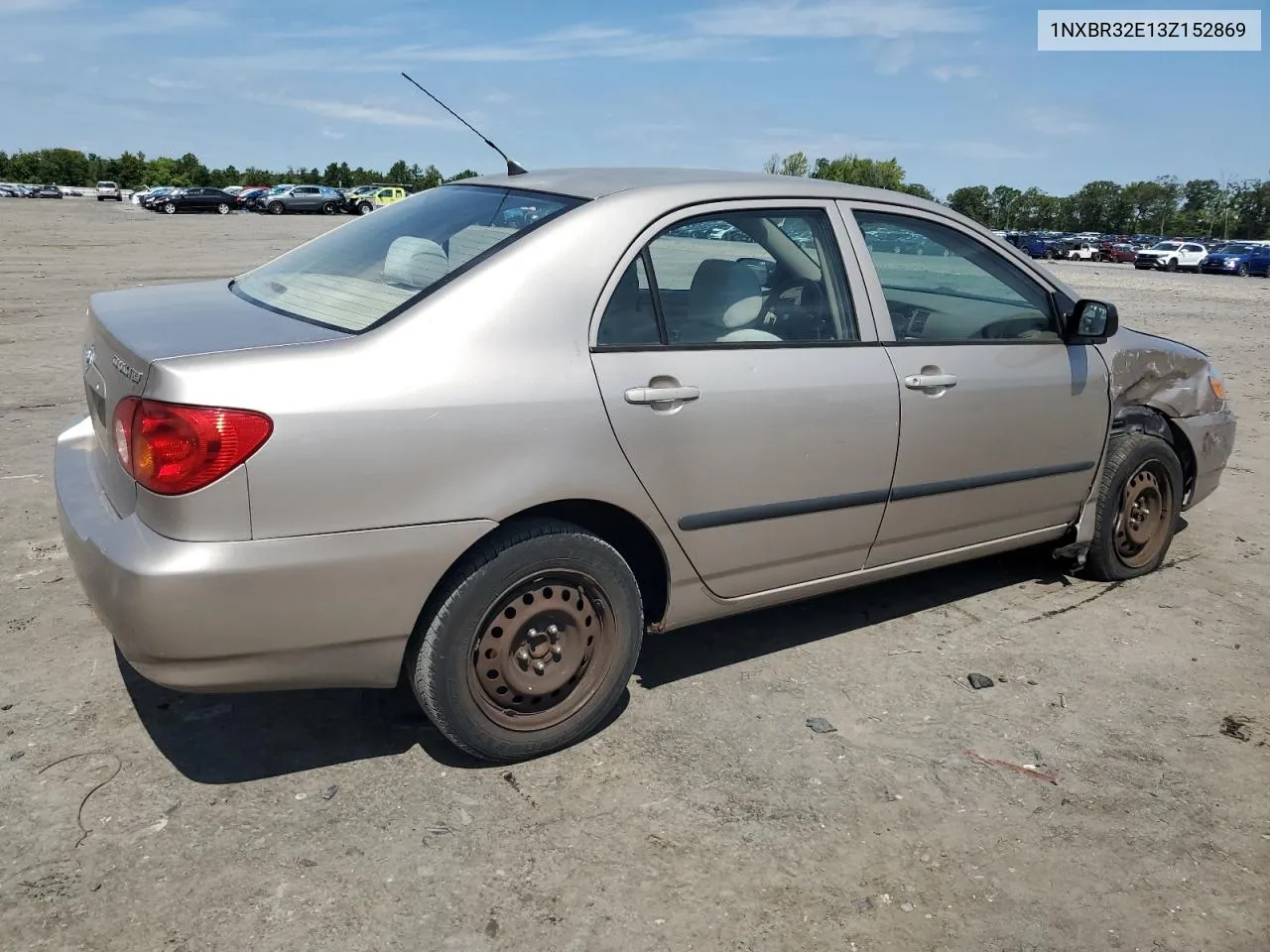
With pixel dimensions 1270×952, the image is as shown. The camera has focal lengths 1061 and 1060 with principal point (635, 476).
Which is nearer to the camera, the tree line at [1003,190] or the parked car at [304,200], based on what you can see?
the parked car at [304,200]

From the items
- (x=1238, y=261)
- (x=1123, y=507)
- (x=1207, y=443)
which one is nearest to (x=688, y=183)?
(x=1123, y=507)

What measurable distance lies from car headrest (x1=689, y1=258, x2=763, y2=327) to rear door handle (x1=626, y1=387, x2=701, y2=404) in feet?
1.01

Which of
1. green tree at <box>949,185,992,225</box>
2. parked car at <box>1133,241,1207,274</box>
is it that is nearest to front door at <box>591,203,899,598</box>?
parked car at <box>1133,241,1207,274</box>

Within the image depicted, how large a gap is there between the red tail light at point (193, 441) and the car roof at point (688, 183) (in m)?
1.33

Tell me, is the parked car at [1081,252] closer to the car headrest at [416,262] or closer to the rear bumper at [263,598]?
the car headrest at [416,262]

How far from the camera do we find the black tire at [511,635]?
288 cm

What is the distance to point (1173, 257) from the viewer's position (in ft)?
157

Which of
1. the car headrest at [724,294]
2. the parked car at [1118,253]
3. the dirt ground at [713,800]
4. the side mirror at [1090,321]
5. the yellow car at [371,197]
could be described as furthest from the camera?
the parked car at [1118,253]

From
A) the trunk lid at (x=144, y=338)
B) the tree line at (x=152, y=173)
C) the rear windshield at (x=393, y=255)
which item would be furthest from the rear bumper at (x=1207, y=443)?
the tree line at (x=152, y=173)

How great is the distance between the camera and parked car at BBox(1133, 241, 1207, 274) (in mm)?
47469

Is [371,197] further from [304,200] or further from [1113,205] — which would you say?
[1113,205]

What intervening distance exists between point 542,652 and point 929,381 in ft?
5.48

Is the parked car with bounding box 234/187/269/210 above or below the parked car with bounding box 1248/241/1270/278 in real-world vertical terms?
above

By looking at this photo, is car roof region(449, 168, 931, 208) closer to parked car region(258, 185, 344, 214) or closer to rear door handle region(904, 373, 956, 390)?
rear door handle region(904, 373, 956, 390)
